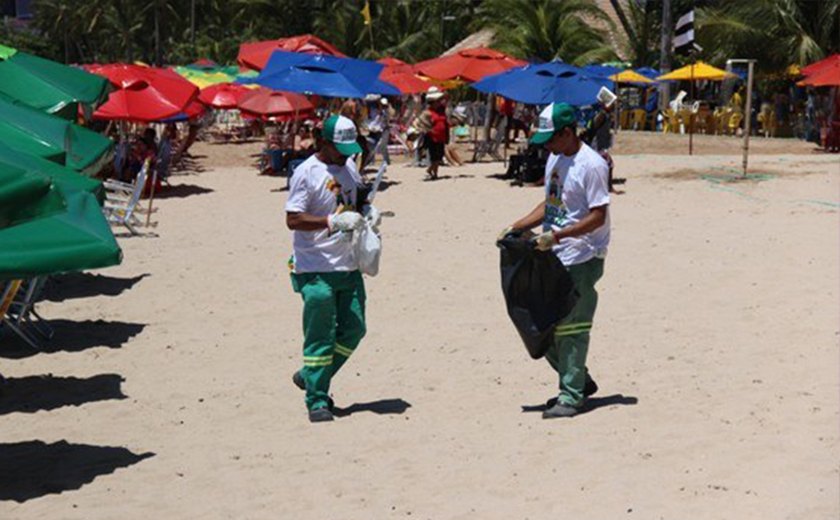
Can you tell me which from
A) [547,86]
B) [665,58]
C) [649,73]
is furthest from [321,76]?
[649,73]

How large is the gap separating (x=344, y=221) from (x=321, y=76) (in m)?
14.0

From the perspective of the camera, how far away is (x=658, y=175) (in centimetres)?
2070

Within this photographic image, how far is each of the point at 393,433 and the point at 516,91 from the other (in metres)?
14.2

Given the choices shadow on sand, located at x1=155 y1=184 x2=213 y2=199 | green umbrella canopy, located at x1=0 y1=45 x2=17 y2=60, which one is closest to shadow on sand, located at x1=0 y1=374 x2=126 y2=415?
green umbrella canopy, located at x1=0 y1=45 x2=17 y2=60

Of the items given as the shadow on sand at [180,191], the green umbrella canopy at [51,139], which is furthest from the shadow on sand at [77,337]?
the shadow on sand at [180,191]

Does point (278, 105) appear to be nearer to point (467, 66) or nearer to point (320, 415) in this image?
point (467, 66)

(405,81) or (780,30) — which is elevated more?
(780,30)

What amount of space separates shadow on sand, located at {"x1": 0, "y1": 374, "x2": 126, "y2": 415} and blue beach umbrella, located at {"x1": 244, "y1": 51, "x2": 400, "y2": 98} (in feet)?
39.1

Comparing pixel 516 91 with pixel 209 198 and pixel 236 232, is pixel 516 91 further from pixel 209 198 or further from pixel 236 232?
pixel 236 232

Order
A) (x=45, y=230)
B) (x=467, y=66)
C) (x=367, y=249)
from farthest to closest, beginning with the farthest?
(x=467, y=66) → (x=367, y=249) → (x=45, y=230)

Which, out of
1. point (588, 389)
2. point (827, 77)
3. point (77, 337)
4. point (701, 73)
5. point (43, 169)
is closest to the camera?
point (43, 169)

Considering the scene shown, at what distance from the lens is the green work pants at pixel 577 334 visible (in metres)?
6.88

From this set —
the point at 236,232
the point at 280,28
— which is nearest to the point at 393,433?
the point at 236,232

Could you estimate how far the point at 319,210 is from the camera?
6.89 metres
